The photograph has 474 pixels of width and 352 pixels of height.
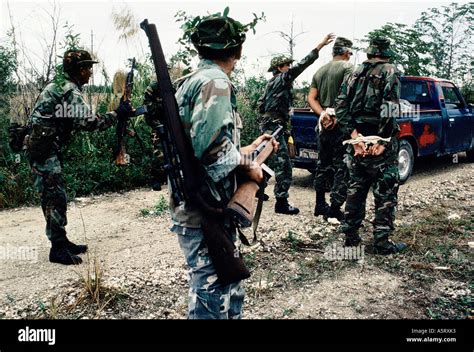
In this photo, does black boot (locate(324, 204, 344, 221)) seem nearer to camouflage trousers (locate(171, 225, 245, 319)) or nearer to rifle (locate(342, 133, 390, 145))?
rifle (locate(342, 133, 390, 145))

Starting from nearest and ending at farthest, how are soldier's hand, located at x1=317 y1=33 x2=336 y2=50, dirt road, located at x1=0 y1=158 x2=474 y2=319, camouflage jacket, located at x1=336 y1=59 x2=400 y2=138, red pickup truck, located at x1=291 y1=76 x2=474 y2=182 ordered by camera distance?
dirt road, located at x1=0 y1=158 x2=474 y2=319, camouflage jacket, located at x1=336 y1=59 x2=400 y2=138, soldier's hand, located at x1=317 y1=33 x2=336 y2=50, red pickup truck, located at x1=291 y1=76 x2=474 y2=182

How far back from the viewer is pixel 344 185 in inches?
203

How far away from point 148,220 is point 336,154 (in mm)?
2432

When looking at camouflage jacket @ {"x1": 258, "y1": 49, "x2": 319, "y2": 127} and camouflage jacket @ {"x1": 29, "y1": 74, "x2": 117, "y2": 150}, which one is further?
camouflage jacket @ {"x1": 258, "y1": 49, "x2": 319, "y2": 127}

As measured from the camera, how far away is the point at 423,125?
23.5 feet

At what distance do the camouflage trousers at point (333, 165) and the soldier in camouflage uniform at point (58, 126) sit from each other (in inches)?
94.3

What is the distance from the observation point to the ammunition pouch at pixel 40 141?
3.98m

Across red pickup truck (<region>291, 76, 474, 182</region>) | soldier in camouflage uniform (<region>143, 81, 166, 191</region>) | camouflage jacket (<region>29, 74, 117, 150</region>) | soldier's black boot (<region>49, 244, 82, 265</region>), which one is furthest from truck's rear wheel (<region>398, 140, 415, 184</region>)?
soldier's black boot (<region>49, 244, 82, 265</region>)

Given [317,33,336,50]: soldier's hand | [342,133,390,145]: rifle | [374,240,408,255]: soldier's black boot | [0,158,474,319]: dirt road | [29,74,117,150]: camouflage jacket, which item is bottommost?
[0,158,474,319]: dirt road

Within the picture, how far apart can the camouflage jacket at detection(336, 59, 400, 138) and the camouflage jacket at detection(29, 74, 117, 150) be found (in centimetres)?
231

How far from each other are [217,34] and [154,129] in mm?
672

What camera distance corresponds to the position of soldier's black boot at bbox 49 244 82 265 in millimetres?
4133
